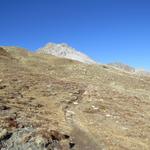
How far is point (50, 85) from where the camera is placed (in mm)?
41250

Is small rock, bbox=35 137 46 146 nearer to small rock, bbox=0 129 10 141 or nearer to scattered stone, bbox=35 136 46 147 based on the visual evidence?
scattered stone, bbox=35 136 46 147

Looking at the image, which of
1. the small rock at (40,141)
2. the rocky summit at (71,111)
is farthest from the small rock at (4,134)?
the small rock at (40,141)

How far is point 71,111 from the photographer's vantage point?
3141 centimetres

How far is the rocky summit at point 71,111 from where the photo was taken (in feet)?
73.9

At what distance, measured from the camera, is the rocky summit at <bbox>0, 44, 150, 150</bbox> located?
22.5 meters

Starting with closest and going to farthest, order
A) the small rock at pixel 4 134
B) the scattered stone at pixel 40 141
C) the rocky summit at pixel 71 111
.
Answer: the scattered stone at pixel 40 141
the small rock at pixel 4 134
the rocky summit at pixel 71 111

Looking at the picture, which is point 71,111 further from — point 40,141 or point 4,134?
point 4,134

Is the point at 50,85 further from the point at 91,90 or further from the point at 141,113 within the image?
the point at 141,113

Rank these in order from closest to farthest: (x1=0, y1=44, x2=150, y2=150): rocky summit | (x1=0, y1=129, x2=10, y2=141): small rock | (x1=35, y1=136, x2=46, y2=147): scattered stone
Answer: (x1=35, y1=136, x2=46, y2=147): scattered stone → (x1=0, y1=129, x2=10, y2=141): small rock → (x1=0, y1=44, x2=150, y2=150): rocky summit

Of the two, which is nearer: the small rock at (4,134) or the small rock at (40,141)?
the small rock at (40,141)

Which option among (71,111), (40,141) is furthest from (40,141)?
(71,111)

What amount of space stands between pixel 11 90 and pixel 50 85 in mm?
6694

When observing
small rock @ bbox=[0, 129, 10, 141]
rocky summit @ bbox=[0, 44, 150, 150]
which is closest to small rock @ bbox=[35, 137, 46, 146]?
rocky summit @ bbox=[0, 44, 150, 150]

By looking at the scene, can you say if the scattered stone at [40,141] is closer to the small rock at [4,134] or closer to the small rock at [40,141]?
the small rock at [40,141]
